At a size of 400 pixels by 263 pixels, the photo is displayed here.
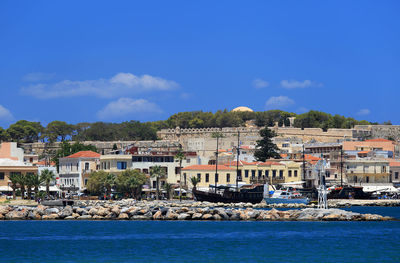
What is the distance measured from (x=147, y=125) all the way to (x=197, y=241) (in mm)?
104114

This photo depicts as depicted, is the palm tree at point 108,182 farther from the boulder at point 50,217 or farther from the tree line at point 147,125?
the tree line at point 147,125

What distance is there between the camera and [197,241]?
38.8 metres

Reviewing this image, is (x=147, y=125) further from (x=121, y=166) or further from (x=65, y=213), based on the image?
(x=65, y=213)

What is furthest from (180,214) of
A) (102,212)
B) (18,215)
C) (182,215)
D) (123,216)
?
(18,215)

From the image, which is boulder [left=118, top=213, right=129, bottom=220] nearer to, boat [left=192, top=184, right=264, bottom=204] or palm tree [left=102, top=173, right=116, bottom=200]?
boat [left=192, top=184, right=264, bottom=204]

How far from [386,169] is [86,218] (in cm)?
3849

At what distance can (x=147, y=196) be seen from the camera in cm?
7462

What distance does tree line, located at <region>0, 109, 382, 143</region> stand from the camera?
433 ft

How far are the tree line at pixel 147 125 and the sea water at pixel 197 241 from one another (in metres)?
83.7

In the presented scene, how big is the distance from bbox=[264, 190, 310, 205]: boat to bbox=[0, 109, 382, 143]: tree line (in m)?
59.3

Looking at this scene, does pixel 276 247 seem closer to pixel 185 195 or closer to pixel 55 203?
pixel 55 203

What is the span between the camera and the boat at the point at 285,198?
67.6m

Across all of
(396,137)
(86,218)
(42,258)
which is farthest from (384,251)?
(396,137)

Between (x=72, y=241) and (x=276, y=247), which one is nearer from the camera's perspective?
(x=276, y=247)
